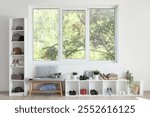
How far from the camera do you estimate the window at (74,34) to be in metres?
8.03

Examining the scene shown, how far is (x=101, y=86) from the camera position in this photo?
7812 millimetres

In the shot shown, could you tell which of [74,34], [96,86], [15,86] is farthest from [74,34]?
[15,86]

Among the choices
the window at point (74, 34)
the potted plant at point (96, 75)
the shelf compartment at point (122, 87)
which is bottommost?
the shelf compartment at point (122, 87)

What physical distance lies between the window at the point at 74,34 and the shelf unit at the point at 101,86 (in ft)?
2.23

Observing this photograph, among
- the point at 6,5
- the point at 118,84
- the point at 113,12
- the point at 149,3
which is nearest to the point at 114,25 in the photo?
the point at 113,12

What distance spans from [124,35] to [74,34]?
52.8 inches

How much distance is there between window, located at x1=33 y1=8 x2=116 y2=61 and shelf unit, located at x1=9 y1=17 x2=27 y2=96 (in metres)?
0.43

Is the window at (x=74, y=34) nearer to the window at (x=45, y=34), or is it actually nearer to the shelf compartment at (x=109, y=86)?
the window at (x=45, y=34)

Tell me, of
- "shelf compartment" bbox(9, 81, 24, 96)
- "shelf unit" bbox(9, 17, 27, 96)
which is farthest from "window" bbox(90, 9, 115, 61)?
"shelf compartment" bbox(9, 81, 24, 96)

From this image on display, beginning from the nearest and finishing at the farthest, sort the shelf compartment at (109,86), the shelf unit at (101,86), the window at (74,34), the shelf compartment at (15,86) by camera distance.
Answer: the shelf compartment at (15,86)
the shelf unit at (101,86)
the shelf compartment at (109,86)
the window at (74,34)

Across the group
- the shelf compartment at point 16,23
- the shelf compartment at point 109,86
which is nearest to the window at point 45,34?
the shelf compartment at point 16,23

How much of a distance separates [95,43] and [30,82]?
203cm

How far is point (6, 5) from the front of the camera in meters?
7.82

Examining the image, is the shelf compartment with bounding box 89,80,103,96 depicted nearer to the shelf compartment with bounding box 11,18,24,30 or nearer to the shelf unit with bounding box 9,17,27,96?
the shelf unit with bounding box 9,17,27,96
